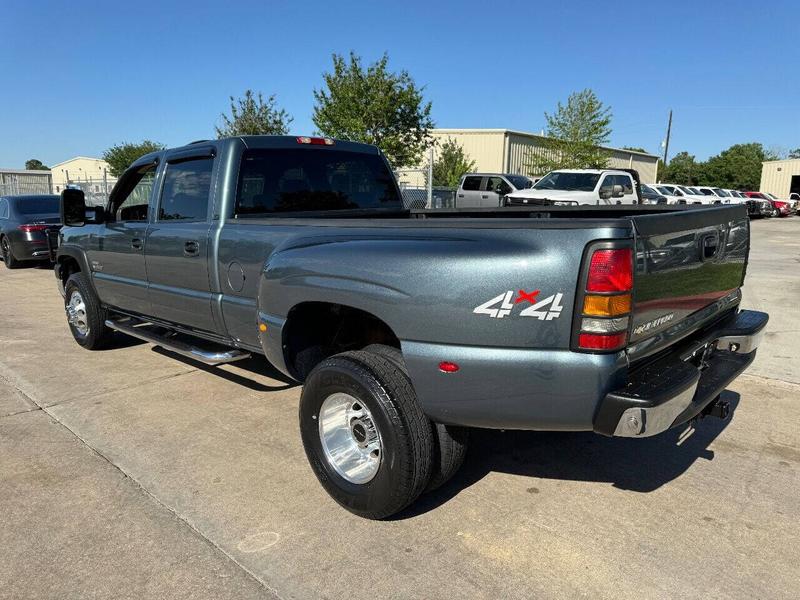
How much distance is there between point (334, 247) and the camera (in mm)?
3053

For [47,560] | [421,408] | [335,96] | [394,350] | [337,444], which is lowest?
[47,560]

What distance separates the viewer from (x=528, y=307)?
237 cm

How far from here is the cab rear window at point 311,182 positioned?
4.09m

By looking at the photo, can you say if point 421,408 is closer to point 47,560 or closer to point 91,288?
point 47,560

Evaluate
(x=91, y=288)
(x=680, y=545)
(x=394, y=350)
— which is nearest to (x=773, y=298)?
(x=680, y=545)

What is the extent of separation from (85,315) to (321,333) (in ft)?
11.5

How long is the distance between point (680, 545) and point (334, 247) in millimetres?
2176

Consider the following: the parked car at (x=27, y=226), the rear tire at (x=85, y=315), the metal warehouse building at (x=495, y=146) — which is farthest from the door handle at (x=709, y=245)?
the metal warehouse building at (x=495, y=146)

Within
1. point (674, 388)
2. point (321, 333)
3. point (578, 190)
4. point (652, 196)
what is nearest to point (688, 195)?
point (652, 196)

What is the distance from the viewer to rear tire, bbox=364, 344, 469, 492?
9.39 feet

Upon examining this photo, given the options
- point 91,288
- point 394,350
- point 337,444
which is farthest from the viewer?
point 91,288

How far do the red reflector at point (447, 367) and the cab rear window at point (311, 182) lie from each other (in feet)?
6.84

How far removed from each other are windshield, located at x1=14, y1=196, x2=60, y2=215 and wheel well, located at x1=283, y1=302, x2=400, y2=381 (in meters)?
11.5

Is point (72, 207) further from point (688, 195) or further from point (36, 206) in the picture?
point (688, 195)
